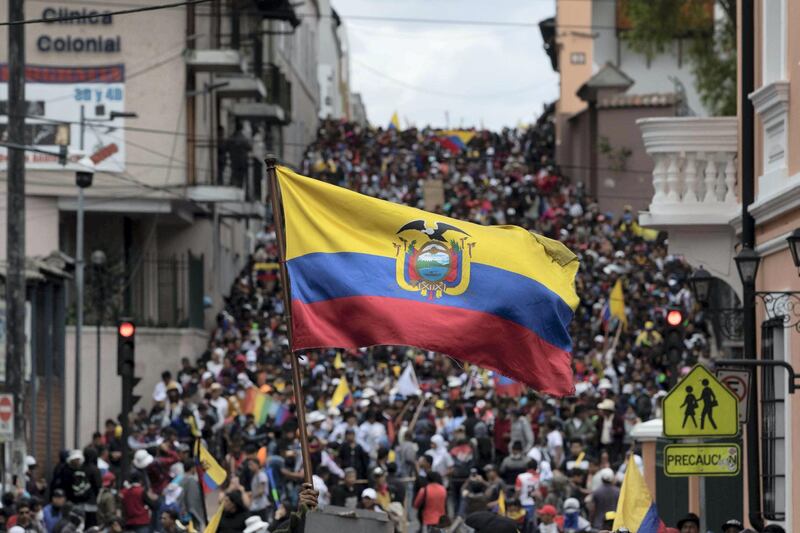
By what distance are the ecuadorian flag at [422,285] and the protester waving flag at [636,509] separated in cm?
372

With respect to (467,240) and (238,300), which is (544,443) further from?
(238,300)

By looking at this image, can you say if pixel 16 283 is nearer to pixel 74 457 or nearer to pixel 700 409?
pixel 74 457

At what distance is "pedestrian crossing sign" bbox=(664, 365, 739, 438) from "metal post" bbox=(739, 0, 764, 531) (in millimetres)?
2401

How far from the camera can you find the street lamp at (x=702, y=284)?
21375 millimetres

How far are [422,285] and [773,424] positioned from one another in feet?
22.0

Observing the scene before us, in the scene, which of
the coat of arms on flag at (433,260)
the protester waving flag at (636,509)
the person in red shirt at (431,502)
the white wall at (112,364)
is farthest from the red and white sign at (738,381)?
the white wall at (112,364)

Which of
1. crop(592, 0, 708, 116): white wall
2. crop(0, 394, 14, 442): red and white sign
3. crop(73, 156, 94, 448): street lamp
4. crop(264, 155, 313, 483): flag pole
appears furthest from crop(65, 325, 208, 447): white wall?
crop(592, 0, 708, 116): white wall

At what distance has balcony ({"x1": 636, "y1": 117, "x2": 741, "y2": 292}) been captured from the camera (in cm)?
2073

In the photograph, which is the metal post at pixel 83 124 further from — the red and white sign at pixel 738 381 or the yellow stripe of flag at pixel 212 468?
the red and white sign at pixel 738 381

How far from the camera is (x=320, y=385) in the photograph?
3934cm

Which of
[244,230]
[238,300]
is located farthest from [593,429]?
[244,230]

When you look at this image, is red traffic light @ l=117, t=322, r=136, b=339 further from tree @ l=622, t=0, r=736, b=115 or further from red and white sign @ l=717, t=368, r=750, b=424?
tree @ l=622, t=0, r=736, b=115

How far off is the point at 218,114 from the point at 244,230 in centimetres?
990

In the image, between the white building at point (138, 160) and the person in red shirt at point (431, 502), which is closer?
the person in red shirt at point (431, 502)
